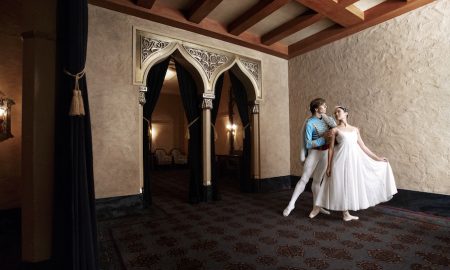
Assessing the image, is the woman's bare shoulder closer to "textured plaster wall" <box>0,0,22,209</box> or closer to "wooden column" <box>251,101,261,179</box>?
"wooden column" <box>251,101,261,179</box>

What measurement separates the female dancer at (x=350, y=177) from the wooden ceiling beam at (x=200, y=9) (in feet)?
8.49

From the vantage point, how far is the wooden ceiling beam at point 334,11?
3.80 metres

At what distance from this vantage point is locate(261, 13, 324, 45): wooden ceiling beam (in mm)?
4286

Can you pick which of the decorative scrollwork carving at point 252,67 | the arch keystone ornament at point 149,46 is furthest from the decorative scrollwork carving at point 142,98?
the decorative scrollwork carving at point 252,67

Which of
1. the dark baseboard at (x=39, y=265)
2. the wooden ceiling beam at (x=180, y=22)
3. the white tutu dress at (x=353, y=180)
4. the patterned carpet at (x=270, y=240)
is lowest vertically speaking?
the patterned carpet at (x=270, y=240)

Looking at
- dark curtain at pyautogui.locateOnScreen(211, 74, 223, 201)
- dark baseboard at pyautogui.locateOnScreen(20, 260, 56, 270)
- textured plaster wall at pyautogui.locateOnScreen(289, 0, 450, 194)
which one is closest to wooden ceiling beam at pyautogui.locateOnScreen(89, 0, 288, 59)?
dark curtain at pyautogui.locateOnScreen(211, 74, 223, 201)

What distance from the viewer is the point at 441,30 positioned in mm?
3574

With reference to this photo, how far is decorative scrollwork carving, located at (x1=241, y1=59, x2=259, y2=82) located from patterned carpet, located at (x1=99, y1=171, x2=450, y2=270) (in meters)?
2.98

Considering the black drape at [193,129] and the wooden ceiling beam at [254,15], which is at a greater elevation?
the wooden ceiling beam at [254,15]

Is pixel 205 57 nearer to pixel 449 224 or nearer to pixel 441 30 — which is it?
pixel 441 30

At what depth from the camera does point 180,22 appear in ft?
13.6

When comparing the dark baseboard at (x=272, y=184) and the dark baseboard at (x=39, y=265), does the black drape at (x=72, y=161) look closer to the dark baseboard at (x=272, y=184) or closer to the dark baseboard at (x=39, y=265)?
the dark baseboard at (x=39, y=265)

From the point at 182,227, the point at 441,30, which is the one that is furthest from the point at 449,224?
the point at 182,227

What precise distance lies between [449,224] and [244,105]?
13.3 ft
